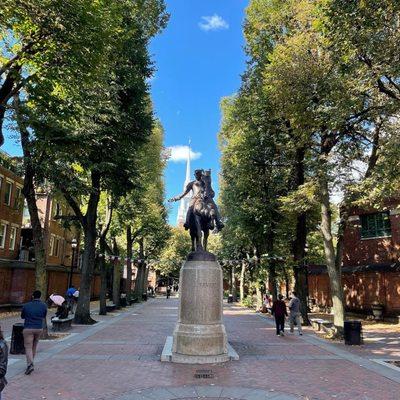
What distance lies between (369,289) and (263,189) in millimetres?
9821

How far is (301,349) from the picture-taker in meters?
14.7

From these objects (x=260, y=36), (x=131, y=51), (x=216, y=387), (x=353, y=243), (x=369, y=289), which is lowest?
(x=216, y=387)

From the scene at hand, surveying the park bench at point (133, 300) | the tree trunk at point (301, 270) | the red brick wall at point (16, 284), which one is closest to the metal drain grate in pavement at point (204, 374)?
the tree trunk at point (301, 270)

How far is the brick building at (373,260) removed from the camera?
2741 centimetres

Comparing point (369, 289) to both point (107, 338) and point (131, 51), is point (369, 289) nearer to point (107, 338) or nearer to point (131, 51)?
point (107, 338)

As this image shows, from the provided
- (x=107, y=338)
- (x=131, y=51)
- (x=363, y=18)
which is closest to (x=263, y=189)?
(x=131, y=51)

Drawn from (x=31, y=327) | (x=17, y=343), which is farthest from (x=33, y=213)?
(x=31, y=327)

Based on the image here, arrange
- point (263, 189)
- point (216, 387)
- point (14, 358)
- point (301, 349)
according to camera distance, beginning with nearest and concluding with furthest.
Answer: point (216, 387) → point (14, 358) → point (301, 349) → point (263, 189)

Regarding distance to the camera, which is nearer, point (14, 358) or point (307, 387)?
point (307, 387)

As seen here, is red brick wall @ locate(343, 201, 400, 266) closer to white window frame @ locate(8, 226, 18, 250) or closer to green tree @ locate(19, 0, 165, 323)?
green tree @ locate(19, 0, 165, 323)

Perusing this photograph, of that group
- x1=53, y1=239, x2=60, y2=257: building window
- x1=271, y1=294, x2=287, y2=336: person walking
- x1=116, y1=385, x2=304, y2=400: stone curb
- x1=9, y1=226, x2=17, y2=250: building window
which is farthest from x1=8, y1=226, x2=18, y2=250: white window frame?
x1=116, y1=385, x2=304, y2=400: stone curb

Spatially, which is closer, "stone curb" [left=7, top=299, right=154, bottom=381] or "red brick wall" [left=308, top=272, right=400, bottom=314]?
"stone curb" [left=7, top=299, right=154, bottom=381]

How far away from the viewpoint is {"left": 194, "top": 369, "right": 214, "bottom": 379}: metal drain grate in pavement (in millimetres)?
9983

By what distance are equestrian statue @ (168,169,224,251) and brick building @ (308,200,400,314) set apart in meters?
13.9
